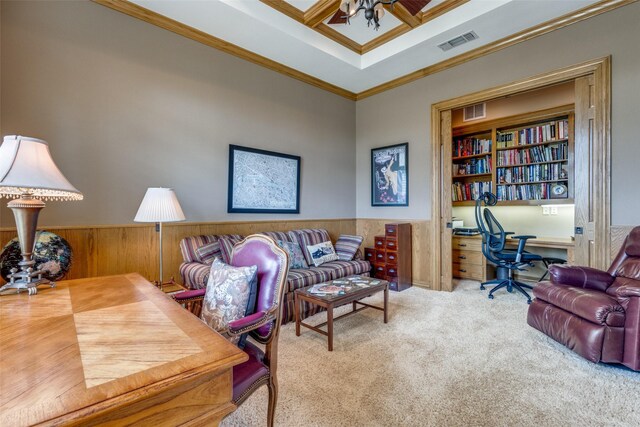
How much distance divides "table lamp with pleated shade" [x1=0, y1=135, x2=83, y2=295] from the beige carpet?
4.18ft

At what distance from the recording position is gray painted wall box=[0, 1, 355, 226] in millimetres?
2420

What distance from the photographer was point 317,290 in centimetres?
268

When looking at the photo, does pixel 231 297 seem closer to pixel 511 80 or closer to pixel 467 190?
pixel 511 80

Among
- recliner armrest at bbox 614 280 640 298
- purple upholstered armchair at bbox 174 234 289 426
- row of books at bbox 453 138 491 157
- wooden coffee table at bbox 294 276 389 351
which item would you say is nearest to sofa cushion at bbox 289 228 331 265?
wooden coffee table at bbox 294 276 389 351

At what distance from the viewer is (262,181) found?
3873mm

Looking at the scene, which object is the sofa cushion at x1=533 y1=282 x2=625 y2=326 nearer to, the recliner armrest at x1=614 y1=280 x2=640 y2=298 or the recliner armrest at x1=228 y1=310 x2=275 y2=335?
the recliner armrest at x1=614 y1=280 x2=640 y2=298

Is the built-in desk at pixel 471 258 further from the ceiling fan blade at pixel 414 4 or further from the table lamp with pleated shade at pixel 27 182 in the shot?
the table lamp with pleated shade at pixel 27 182

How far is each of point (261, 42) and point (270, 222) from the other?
7.21ft

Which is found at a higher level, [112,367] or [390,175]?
[390,175]

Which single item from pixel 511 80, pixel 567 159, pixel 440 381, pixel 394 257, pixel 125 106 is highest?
pixel 511 80

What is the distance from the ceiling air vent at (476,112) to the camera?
5.02 meters

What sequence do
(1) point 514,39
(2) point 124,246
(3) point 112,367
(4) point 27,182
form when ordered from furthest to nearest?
(1) point 514,39
(2) point 124,246
(4) point 27,182
(3) point 112,367

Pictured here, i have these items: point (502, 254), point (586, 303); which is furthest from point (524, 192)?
point (586, 303)

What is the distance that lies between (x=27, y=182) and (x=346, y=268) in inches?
117
